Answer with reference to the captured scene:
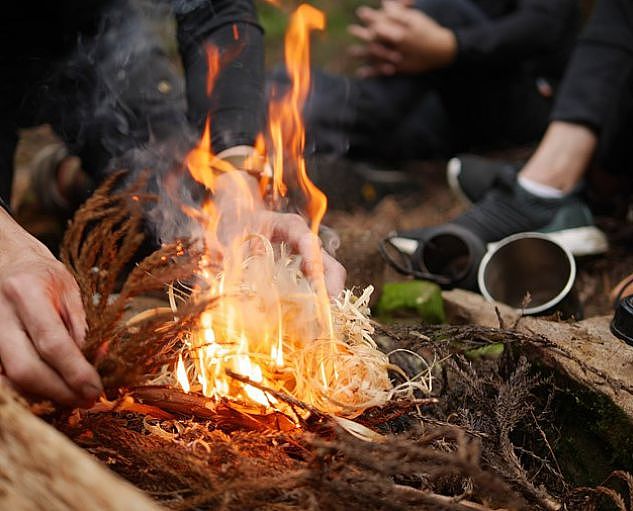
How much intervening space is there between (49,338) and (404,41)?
3754mm

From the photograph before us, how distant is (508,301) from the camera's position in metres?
3.19

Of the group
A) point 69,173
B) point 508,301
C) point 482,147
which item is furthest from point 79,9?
point 482,147

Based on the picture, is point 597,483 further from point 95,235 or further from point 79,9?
point 79,9

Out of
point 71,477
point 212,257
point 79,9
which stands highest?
point 79,9

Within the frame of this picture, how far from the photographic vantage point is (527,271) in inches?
125

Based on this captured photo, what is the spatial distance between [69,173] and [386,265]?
2113mm

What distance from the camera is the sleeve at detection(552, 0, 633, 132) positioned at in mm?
3713

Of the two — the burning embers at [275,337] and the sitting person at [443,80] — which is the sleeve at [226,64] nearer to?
the burning embers at [275,337]

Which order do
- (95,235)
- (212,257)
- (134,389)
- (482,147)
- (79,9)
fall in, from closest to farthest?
(134,389) → (95,235) → (212,257) → (79,9) → (482,147)

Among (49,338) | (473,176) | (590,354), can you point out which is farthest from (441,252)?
(49,338)

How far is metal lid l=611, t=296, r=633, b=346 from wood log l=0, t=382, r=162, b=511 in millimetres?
1614

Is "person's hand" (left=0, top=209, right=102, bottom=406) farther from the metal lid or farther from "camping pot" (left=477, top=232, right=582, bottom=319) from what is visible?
"camping pot" (left=477, top=232, right=582, bottom=319)

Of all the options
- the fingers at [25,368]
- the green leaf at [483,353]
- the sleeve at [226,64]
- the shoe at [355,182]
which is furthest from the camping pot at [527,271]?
the fingers at [25,368]

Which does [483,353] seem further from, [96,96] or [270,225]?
[96,96]
